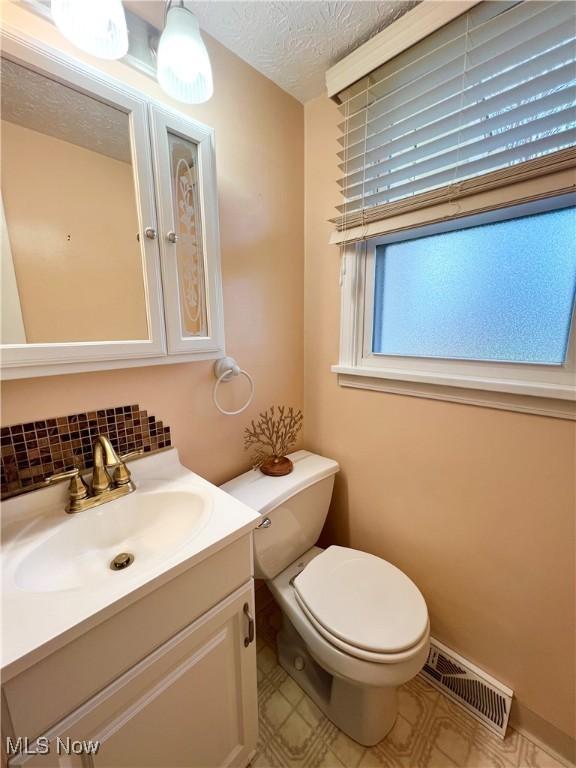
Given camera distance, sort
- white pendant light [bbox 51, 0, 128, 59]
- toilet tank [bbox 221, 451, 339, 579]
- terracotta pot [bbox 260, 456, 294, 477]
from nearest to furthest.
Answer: white pendant light [bbox 51, 0, 128, 59] → toilet tank [bbox 221, 451, 339, 579] → terracotta pot [bbox 260, 456, 294, 477]

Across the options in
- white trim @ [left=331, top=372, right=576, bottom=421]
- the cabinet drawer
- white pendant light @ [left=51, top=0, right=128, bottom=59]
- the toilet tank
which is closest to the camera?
the cabinet drawer

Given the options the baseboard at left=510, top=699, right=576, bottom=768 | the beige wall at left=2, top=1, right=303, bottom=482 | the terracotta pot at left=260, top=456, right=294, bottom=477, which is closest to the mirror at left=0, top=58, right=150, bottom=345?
the beige wall at left=2, top=1, right=303, bottom=482

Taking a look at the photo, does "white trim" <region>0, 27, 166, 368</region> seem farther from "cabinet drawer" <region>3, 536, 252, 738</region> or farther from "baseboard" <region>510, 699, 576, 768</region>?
"baseboard" <region>510, 699, 576, 768</region>

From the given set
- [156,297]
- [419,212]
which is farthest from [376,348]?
[156,297]

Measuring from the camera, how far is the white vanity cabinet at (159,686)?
0.49m

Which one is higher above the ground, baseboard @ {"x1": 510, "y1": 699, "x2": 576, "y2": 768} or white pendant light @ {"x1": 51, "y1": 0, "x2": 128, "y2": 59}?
white pendant light @ {"x1": 51, "y1": 0, "x2": 128, "y2": 59}

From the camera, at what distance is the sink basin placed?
654 millimetres

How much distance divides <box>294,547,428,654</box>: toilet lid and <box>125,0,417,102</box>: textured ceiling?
175 cm

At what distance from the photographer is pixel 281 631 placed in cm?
125

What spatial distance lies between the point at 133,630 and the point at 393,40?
1.68 m

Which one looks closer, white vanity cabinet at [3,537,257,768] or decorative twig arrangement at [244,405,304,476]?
white vanity cabinet at [3,537,257,768]

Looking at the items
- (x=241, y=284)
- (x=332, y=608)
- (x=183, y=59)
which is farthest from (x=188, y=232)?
(x=332, y=608)

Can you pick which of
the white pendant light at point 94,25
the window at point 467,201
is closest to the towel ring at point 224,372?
the window at point 467,201

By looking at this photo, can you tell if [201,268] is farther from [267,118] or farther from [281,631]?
[281,631]
